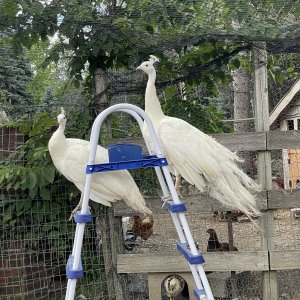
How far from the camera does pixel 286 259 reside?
407 centimetres

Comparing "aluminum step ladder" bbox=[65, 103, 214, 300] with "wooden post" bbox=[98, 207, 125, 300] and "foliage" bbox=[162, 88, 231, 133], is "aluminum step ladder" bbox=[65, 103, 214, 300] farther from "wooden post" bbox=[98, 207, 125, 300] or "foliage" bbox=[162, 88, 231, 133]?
"foliage" bbox=[162, 88, 231, 133]

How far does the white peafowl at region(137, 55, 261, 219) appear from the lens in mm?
3521

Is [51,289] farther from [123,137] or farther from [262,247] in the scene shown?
[262,247]

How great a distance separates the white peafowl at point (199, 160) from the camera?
139 inches

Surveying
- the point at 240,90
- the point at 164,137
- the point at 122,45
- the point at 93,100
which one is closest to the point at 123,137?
the point at 93,100

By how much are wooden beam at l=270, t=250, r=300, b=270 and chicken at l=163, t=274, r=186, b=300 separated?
2.64 feet

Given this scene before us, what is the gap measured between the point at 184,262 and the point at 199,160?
1.13 meters

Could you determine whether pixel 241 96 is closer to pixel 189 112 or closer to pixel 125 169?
pixel 189 112

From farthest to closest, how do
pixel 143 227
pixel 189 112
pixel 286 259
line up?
pixel 143 227 < pixel 189 112 < pixel 286 259

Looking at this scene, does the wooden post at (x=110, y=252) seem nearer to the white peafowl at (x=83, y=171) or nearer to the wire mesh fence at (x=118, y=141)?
the wire mesh fence at (x=118, y=141)

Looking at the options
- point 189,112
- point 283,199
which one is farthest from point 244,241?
point 283,199

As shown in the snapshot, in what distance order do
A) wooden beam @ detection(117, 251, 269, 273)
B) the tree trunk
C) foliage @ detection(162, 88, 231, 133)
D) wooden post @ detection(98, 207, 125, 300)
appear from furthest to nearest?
1. the tree trunk
2. foliage @ detection(162, 88, 231, 133)
3. wooden post @ detection(98, 207, 125, 300)
4. wooden beam @ detection(117, 251, 269, 273)

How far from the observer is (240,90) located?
6.93 metres

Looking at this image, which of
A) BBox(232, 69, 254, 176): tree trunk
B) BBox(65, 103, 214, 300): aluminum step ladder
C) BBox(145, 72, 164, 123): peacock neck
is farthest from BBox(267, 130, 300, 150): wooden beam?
BBox(232, 69, 254, 176): tree trunk
